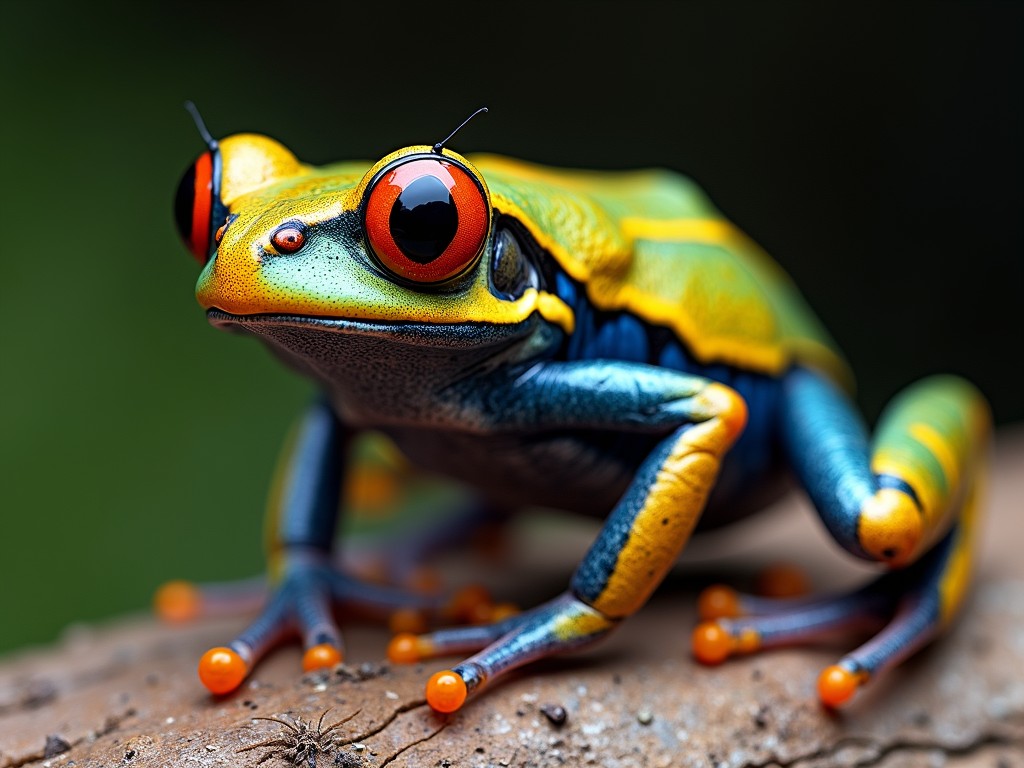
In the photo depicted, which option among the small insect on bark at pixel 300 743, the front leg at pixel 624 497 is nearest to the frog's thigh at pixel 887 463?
the front leg at pixel 624 497

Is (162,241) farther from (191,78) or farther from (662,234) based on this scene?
(662,234)

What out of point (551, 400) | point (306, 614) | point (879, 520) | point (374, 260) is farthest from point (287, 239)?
point (879, 520)

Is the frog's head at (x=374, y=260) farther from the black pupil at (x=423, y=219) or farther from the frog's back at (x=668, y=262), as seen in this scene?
the frog's back at (x=668, y=262)

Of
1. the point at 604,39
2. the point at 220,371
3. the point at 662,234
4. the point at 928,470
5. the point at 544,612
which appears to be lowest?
the point at 220,371

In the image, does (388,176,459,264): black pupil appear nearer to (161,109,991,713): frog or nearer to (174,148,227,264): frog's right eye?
(161,109,991,713): frog

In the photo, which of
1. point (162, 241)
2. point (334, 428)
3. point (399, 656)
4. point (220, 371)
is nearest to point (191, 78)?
point (162, 241)
